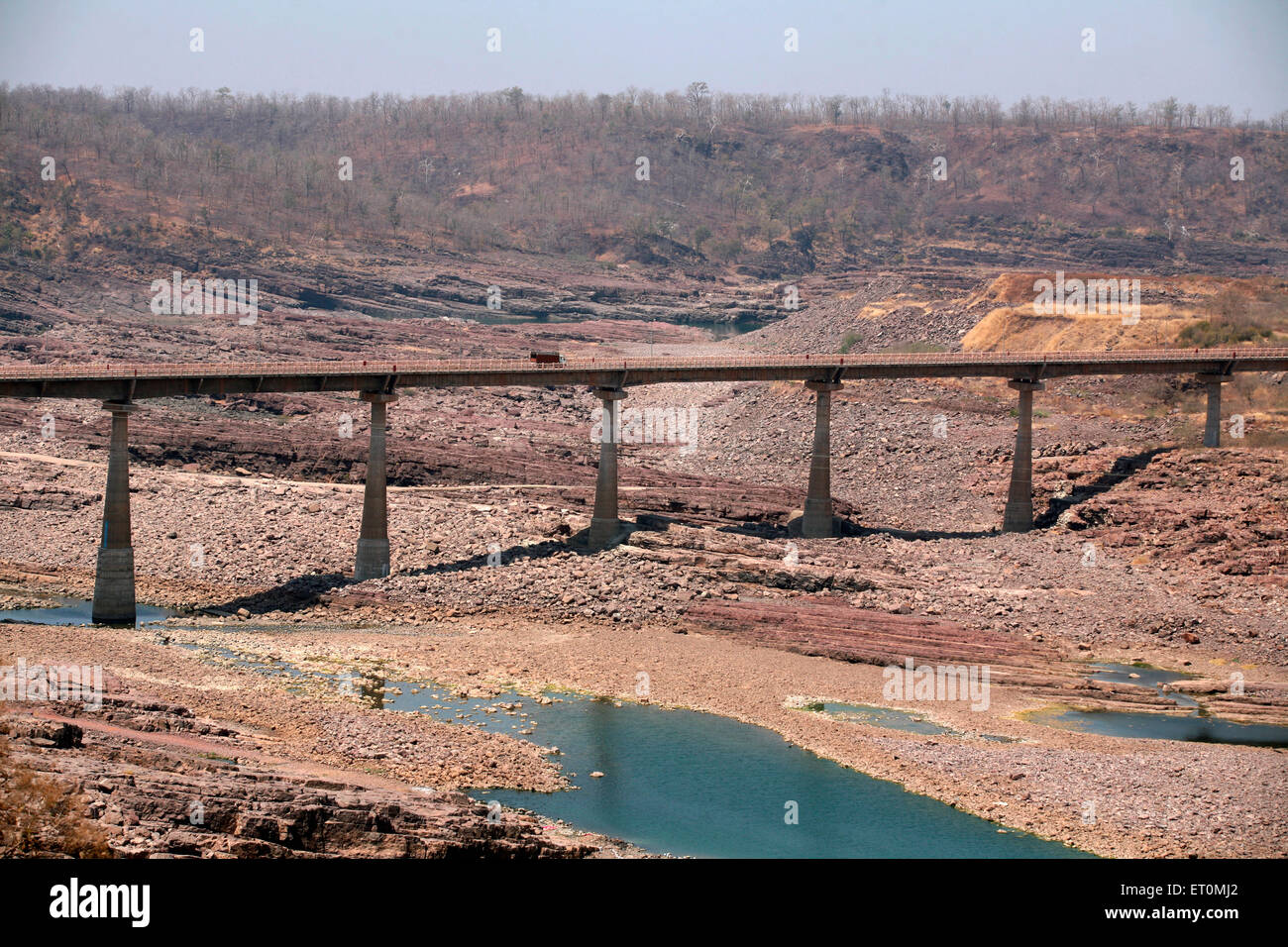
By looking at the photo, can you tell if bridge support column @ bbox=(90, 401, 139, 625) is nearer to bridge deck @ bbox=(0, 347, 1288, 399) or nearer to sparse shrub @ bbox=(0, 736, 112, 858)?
bridge deck @ bbox=(0, 347, 1288, 399)

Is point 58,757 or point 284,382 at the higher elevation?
point 284,382

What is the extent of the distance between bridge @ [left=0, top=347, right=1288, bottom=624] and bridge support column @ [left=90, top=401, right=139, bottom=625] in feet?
0.15

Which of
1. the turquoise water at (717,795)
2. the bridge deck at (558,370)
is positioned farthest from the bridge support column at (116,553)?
the turquoise water at (717,795)

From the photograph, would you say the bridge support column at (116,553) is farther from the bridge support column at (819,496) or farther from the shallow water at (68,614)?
the bridge support column at (819,496)

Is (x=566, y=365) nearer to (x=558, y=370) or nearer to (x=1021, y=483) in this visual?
(x=558, y=370)

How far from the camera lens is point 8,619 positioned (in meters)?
60.7

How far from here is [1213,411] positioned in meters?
87.6

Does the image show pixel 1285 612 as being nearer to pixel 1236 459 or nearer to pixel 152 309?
pixel 1236 459

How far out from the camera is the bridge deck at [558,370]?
65125 millimetres

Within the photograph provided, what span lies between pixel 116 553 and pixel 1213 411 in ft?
207

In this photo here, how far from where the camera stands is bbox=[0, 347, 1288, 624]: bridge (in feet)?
208

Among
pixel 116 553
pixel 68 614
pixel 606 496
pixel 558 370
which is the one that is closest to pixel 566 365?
pixel 558 370
